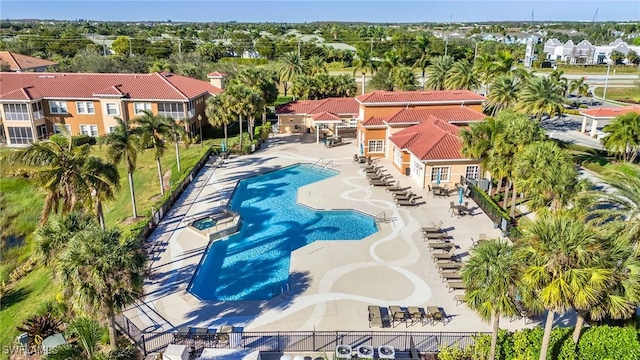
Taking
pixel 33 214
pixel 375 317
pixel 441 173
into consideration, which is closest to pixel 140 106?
pixel 33 214

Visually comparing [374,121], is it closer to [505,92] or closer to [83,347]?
[505,92]

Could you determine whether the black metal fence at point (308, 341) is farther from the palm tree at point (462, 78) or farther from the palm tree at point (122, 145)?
the palm tree at point (462, 78)

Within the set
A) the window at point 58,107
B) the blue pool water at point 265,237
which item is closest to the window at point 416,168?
the blue pool water at point 265,237

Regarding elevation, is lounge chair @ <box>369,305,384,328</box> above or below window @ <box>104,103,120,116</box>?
below

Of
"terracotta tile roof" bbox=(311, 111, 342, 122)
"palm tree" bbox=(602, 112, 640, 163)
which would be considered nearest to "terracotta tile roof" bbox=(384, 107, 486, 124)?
"terracotta tile roof" bbox=(311, 111, 342, 122)

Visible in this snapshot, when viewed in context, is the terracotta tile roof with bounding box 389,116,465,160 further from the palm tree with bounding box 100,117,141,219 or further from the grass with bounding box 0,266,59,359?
the grass with bounding box 0,266,59,359

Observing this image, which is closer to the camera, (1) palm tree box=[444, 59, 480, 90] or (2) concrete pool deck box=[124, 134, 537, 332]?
(2) concrete pool deck box=[124, 134, 537, 332]
